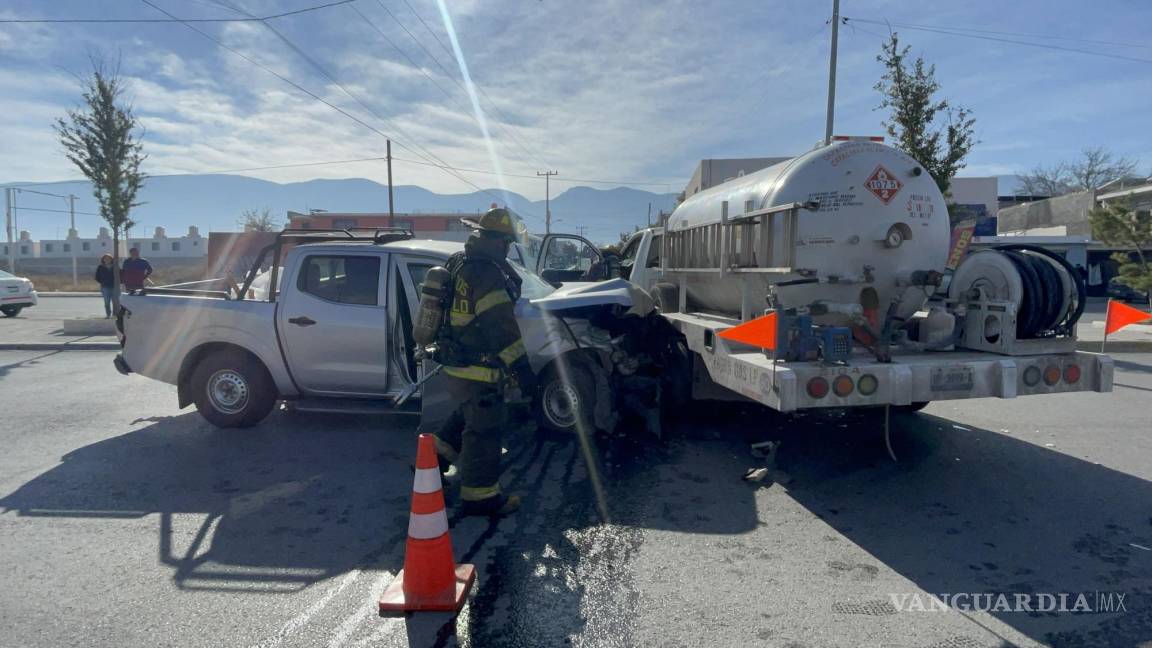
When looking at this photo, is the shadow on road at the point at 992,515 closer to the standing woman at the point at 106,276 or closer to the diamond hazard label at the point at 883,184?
the diamond hazard label at the point at 883,184

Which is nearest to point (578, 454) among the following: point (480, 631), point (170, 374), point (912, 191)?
point (480, 631)

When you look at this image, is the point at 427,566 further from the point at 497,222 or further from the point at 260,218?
the point at 260,218

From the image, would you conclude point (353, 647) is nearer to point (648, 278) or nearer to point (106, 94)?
point (648, 278)

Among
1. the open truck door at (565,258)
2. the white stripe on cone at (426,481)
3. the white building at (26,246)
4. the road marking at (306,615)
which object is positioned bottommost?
the road marking at (306,615)

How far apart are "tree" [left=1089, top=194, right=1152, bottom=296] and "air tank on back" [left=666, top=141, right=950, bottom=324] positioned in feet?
45.9

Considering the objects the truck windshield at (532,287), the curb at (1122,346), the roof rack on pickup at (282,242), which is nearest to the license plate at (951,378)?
the truck windshield at (532,287)

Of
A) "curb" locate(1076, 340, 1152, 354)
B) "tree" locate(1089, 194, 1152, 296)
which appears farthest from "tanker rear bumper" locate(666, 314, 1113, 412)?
"tree" locate(1089, 194, 1152, 296)

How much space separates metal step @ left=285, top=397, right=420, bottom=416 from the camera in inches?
228

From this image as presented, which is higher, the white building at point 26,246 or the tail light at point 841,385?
the white building at point 26,246

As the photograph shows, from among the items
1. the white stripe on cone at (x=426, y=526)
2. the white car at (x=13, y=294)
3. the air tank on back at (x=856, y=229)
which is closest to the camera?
the white stripe on cone at (x=426, y=526)

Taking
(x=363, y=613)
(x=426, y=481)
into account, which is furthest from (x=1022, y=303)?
(x=363, y=613)

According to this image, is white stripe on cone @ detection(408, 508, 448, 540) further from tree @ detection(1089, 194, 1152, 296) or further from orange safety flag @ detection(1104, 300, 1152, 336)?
tree @ detection(1089, 194, 1152, 296)

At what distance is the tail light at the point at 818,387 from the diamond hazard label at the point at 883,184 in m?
1.76

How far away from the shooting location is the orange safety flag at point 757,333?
4.34 m
